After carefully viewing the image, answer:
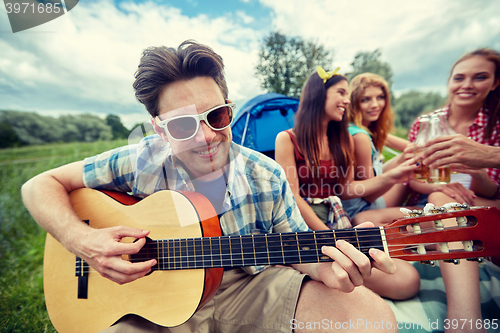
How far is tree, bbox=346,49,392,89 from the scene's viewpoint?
1082 millimetres

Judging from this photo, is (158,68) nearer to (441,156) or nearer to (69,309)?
(69,309)

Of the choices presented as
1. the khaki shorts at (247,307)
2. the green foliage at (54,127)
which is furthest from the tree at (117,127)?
the khaki shorts at (247,307)

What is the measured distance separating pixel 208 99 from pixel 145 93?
0.21m

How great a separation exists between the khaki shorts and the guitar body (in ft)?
0.25

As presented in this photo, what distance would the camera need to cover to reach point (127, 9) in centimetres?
73

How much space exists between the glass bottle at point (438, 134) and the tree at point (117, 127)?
4.02ft

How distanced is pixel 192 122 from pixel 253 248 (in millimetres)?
439

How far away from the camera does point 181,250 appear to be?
0.74 meters

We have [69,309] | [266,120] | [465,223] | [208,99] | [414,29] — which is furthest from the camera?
[266,120]

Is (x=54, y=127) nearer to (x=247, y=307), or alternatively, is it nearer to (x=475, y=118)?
(x=247, y=307)

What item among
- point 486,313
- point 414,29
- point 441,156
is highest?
point 414,29

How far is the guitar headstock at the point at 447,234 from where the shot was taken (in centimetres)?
56

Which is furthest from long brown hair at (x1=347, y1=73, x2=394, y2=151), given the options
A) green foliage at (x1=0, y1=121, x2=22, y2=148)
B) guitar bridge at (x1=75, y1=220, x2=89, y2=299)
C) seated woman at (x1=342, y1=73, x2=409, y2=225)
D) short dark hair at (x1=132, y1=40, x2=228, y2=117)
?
green foliage at (x1=0, y1=121, x2=22, y2=148)

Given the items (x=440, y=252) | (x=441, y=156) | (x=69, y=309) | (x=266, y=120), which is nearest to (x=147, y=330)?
(x=69, y=309)
